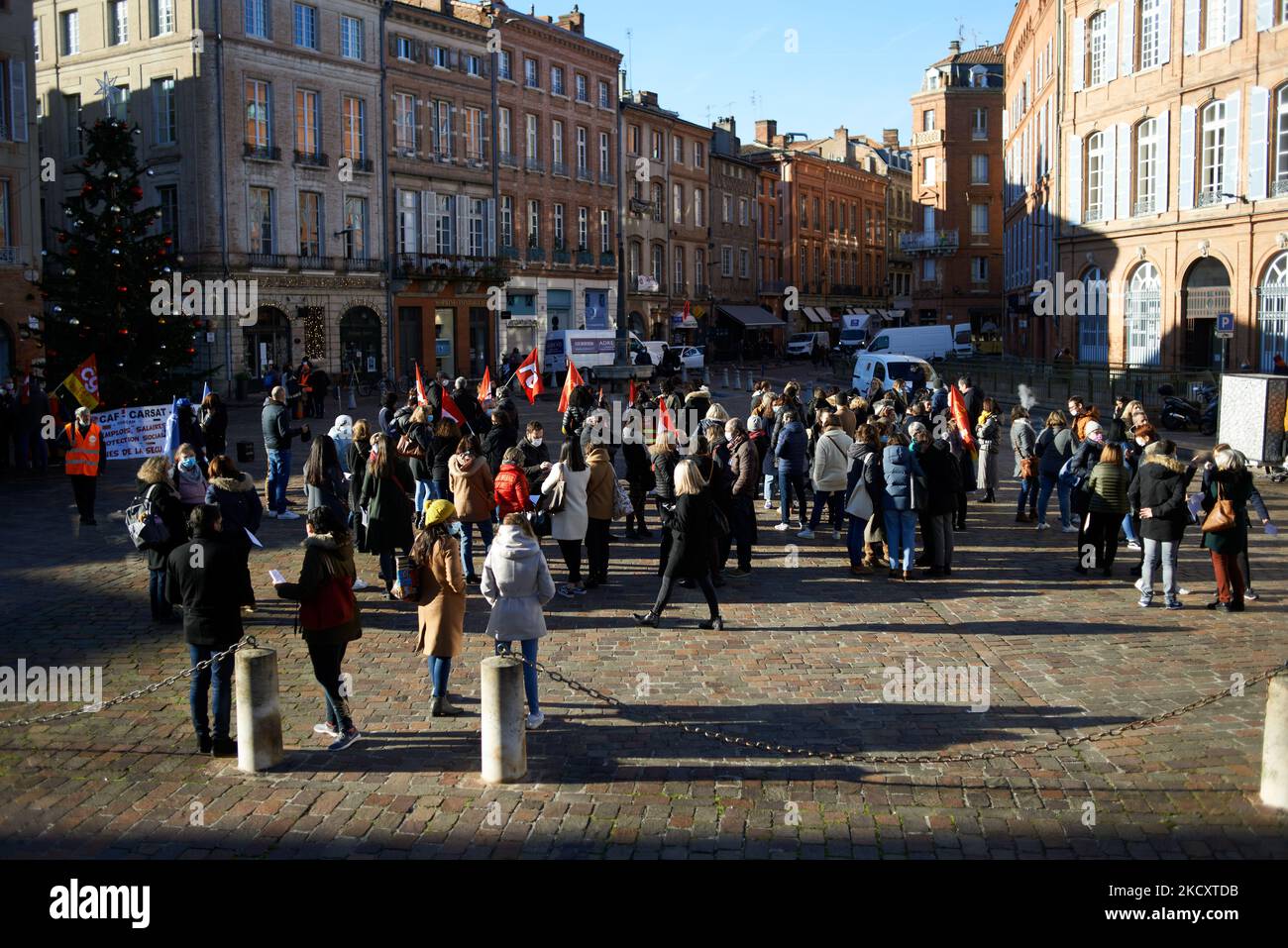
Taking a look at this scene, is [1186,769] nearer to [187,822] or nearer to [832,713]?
[832,713]

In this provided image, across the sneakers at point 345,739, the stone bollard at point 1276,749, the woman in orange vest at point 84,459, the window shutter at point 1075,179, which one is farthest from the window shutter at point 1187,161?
the sneakers at point 345,739

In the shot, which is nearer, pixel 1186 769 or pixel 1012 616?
pixel 1186 769

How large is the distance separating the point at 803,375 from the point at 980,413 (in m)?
37.0

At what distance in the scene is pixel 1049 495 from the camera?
53.7 ft

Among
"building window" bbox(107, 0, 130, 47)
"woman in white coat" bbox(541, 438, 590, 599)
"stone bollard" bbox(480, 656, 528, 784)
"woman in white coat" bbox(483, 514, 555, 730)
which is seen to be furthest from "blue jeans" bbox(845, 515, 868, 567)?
"building window" bbox(107, 0, 130, 47)

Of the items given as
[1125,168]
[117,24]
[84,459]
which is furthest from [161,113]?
[1125,168]

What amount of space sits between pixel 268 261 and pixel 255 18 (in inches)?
316

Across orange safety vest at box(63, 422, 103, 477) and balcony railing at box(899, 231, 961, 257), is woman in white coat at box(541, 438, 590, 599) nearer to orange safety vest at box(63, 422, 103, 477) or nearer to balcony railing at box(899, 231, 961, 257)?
orange safety vest at box(63, 422, 103, 477)

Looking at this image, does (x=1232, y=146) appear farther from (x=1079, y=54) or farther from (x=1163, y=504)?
(x=1163, y=504)

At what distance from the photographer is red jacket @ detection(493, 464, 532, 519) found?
12.0 m

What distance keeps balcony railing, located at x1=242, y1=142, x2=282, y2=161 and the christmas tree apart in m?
17.2

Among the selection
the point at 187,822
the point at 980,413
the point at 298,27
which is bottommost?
the point at 187,822

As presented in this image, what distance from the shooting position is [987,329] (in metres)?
69.3

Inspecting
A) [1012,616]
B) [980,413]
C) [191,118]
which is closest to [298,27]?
[191,118]
